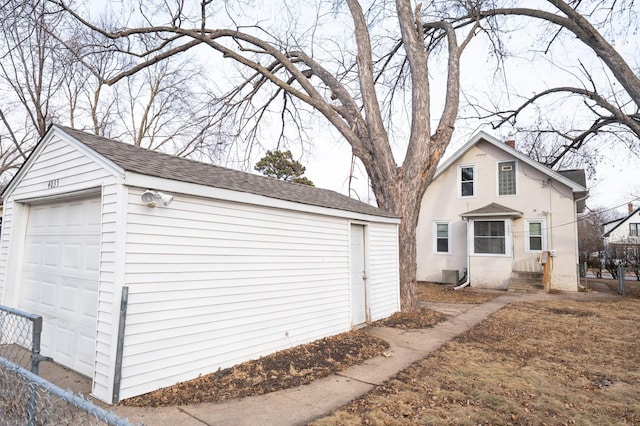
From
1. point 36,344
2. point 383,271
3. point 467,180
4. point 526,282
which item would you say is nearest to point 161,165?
point 36,344

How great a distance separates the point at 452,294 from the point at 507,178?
20.2 ft

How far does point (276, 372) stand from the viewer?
4.86 m

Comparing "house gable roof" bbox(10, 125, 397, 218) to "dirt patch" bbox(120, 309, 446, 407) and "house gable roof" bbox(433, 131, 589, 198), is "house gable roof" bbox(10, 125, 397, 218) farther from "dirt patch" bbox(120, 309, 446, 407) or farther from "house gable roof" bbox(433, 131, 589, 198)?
"house gable roof" bbox(433, 131, 589, 198)

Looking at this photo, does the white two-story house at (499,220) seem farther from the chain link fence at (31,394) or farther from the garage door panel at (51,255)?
the chain link fence at (31,394)

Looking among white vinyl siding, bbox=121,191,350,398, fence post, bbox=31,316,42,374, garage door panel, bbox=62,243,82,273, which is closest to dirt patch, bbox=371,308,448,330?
white vinyl siding, bbox=121,191,350,398

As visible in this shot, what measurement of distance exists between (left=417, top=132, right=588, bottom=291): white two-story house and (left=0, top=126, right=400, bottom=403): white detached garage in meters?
10.7

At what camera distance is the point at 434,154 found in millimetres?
10180

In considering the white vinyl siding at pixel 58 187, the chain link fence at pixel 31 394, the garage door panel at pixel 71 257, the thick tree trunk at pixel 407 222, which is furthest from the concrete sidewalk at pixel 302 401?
the thick tree trunk at pixel 407 222

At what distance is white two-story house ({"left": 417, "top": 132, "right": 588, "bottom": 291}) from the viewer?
47.5 feet

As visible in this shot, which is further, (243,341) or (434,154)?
(434,154)

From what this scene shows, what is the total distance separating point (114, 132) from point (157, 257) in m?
21.1

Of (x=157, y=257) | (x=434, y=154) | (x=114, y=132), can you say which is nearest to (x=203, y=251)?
(x=157, y=257)

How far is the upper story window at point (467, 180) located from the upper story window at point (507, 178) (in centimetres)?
108

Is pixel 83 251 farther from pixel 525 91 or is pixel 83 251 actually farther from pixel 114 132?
pixel 114 132
